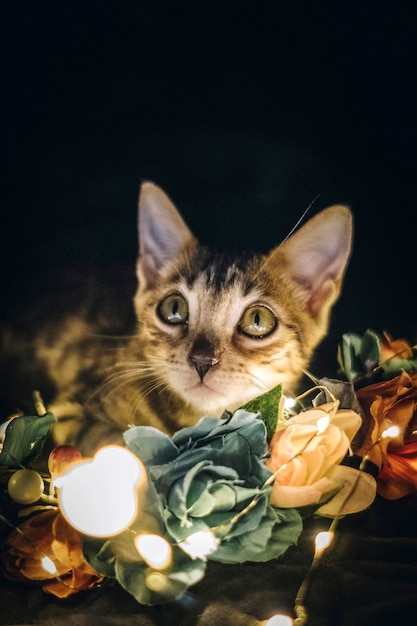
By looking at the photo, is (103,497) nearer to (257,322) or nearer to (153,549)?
(153,549)

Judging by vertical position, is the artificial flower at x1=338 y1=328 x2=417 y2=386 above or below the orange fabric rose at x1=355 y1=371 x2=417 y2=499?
above

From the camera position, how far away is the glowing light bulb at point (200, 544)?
0.52 meters

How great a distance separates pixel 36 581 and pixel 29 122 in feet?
1.83

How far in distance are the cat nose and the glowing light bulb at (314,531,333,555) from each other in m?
0.23

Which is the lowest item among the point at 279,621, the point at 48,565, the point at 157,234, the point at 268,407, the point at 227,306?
the point at 279,621

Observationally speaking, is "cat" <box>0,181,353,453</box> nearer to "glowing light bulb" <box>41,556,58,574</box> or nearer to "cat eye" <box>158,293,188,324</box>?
"cat eye" <box>158,293,188,324</box>

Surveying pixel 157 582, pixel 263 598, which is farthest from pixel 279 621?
pixel 157 582

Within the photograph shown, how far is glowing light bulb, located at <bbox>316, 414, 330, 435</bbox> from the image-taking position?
0.58m

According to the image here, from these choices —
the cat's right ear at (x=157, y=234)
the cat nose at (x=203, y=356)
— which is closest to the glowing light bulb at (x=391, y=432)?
the cat nose at (x=203, y=356)

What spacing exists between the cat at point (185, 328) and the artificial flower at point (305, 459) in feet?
0.25

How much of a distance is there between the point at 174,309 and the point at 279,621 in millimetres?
375

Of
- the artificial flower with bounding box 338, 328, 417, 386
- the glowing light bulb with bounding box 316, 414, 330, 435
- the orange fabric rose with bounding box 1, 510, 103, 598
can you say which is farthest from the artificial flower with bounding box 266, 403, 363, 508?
the orange fabric rose with bounding box 1, 510, 103, 598

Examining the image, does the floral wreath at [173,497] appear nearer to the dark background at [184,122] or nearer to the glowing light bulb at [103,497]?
the glowing light bulb at [103,497]

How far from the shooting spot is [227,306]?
0.62m
